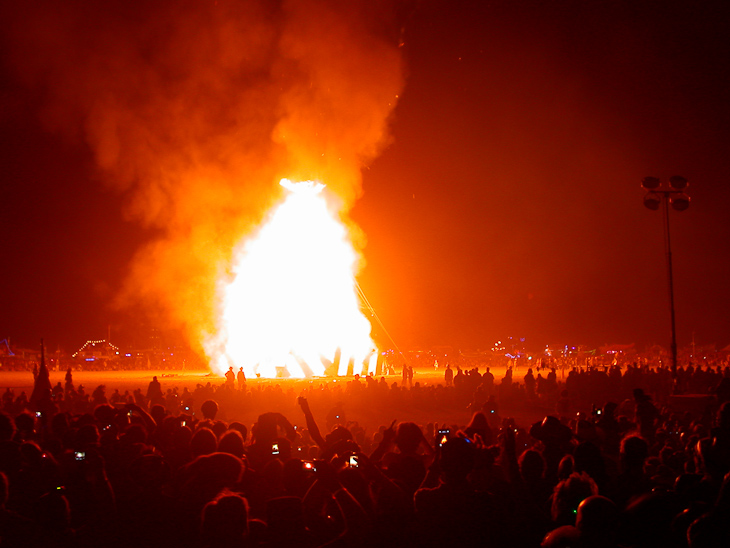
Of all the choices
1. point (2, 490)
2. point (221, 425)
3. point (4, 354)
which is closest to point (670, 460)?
point (221, 425)

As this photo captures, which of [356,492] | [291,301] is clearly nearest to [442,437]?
[356,492]

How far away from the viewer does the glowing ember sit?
35.3 m

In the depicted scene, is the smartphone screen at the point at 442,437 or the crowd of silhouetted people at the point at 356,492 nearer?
the crowd of silhouetted people at the point at 356,492

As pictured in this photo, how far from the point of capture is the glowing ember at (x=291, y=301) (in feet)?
116

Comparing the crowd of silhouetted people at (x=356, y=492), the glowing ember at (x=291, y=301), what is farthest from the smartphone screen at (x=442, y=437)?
the glowing ember at (x=291, y=301)

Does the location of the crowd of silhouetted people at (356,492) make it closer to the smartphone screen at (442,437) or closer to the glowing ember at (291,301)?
the smartphone screen at (442,437)

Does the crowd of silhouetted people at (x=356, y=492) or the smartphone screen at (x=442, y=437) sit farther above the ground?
the smartphone screen at (x=442, y=437)

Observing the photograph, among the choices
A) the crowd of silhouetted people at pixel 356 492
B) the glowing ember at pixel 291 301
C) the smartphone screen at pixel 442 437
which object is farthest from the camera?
the glowing ember at pixel 291 301

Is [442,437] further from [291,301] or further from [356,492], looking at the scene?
[291,301]

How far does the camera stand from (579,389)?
18.2m

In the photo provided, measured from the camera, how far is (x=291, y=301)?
38.9m

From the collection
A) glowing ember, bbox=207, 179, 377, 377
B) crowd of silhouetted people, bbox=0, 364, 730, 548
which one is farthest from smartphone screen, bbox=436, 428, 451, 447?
glowing ember, bbox=207, 179, 377, 377

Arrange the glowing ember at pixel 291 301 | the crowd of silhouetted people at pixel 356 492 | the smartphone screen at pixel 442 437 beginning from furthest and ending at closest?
the glowing ember at pixel 291 301 < the smartphone screen at pixel 442 437 < the crowd of silhouetted people at pixel 356 492

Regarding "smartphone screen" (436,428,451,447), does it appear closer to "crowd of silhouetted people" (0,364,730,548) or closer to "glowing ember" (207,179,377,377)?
"crowd of silhouetted people" (0,364,730,548)
